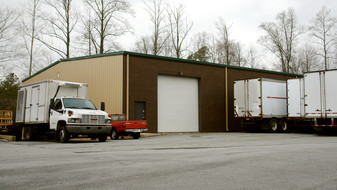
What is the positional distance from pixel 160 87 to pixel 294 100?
404 inches

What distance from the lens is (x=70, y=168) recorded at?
746 cm

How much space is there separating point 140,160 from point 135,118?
679 inches

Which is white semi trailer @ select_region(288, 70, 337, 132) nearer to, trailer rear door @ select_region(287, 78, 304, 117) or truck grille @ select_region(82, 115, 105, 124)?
trailer rear door @ select_region(287, 78, 304, 117)

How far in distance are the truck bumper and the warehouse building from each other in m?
8.27

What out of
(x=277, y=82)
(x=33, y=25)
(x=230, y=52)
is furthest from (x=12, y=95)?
(x=277, y=82)

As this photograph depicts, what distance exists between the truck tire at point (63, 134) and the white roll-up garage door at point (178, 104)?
38.2ft

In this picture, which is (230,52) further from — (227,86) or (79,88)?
(79,88)

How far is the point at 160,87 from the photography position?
27859mm

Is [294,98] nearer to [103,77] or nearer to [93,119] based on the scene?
[103,77]

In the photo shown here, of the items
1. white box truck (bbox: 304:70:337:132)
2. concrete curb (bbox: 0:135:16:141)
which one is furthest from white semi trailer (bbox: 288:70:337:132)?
concrete curb (bbox: 0:135:16:141)

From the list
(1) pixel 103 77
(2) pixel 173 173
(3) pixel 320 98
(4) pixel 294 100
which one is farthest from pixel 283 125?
(2) pixel 173 173

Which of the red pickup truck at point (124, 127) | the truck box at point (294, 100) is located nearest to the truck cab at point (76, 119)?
the red pickup truck at point (124, 127)

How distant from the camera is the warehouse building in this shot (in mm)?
25797

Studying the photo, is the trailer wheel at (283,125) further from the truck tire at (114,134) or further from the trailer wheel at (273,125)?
the truck tire at (114,134)
